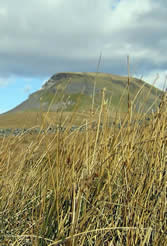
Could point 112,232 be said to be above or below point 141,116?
below

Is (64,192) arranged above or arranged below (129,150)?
below

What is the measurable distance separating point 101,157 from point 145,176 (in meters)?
0.22

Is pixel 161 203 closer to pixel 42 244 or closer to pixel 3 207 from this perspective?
pixel 42 244

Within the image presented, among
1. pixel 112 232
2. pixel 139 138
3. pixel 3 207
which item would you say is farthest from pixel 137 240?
pixel 3 207

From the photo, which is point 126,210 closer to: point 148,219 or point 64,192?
point 148,219

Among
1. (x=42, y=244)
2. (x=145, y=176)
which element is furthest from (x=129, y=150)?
(x=42, y=244)

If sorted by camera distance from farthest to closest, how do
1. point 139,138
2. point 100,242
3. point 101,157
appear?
point 139,138, point 101,157, point 100,242

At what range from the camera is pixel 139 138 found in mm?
1687

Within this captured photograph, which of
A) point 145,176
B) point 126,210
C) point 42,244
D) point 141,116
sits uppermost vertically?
point 141,116

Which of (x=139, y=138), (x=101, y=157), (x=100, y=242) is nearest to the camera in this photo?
(x=100, y=242)

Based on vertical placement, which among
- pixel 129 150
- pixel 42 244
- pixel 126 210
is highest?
pixel 129 150

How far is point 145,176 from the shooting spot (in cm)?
142

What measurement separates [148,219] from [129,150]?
1.00 feet

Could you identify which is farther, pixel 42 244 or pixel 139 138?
pixel 139 138
